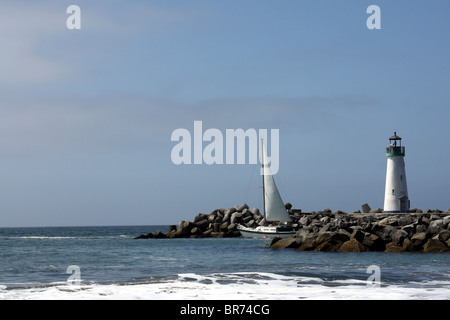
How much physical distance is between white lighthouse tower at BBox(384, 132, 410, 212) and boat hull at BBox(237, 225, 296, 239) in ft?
32.3

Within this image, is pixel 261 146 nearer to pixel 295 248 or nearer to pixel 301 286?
pixel 295 248

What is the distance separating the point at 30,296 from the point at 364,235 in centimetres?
2671

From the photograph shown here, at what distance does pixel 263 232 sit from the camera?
62.3 m

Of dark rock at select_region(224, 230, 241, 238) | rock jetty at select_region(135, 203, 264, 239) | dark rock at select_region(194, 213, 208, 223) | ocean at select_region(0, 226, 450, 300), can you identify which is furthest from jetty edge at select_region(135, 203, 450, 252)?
dark rock at select_region(194, 213, 208, 223)

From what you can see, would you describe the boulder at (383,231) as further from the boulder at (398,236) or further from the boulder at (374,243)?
the boulder at (374,243)

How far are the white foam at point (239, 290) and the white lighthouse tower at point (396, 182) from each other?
31501 millimetres

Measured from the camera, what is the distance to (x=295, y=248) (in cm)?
4581

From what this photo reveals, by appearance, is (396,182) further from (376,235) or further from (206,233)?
(206,233)

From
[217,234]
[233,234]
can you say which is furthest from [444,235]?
[217,234]

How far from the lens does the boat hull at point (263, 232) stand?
58.8m
